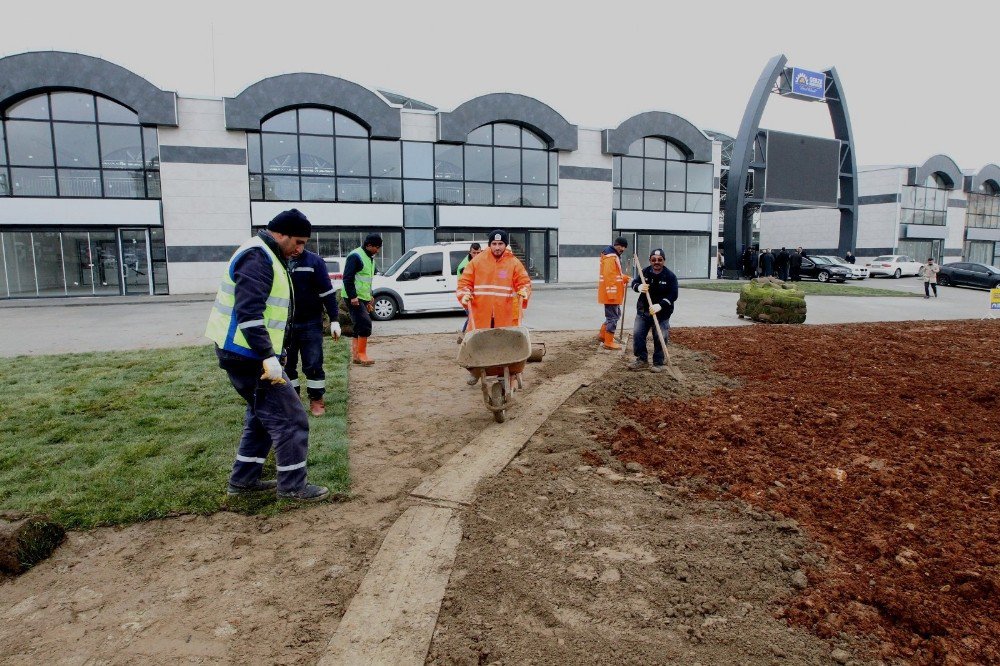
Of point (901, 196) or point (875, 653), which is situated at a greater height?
point (901, 196)

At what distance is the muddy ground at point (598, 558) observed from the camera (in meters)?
2.70

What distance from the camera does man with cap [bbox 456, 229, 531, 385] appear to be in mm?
6621

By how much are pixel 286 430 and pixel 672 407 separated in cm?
398

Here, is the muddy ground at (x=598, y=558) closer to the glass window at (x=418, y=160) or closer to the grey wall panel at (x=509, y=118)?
the glass window at (x=418, y=160)

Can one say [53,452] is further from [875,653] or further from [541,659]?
[875,653]

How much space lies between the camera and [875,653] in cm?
253

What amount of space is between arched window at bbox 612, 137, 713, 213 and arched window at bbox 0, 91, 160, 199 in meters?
20.3

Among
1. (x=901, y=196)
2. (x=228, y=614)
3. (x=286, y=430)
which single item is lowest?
(x=228, y=614)

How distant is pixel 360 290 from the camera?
29.6ft

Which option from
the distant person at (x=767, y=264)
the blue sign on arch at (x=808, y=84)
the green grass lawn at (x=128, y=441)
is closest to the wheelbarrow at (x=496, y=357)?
the green grass lawn at (x=128, y=441)

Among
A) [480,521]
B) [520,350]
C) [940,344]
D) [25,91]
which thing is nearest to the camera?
[480,521]

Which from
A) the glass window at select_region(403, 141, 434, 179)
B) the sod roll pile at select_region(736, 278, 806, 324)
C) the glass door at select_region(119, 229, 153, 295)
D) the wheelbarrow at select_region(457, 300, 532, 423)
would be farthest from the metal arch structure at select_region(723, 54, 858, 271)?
the wheelbarrow at select_region(457, 300, 532, 423)

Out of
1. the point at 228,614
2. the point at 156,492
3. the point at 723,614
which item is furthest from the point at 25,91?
the point at 723,614

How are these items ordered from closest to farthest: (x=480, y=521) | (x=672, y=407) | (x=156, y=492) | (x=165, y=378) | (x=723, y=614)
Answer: (x=723, y=614), (x=480, y=521), (x=156, y=492), (x=672, y=407), (x=165, y=378)
